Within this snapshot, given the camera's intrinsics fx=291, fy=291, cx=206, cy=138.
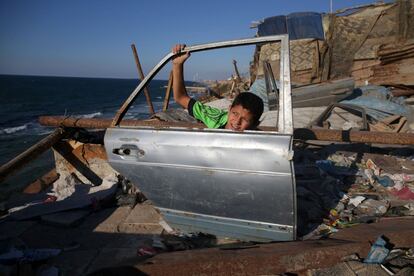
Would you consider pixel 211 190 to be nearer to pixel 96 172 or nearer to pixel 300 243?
pixel 300 243

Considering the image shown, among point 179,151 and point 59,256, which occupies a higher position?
point 179,151

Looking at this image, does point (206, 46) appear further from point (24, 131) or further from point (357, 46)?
point (24, 131)

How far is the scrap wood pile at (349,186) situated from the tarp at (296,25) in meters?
11.5

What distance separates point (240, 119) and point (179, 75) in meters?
0.88

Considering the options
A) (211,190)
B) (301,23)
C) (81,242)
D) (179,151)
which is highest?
(301,23)

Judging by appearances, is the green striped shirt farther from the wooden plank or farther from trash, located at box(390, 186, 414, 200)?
the wooden plank

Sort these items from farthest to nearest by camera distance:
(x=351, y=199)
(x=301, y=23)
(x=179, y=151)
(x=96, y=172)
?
(x=301, y=23) < (x=96, y=172) < (x=351, y=199) < (x=179, y=151)

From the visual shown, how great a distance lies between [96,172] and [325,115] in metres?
5.82

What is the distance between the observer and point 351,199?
4148 mm

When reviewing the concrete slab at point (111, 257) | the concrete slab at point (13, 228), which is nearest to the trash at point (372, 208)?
the concrete slab at point (111, 257)

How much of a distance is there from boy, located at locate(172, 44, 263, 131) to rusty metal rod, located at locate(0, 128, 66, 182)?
2.48 metres

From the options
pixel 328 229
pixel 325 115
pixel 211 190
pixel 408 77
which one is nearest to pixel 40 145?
pixel 211 190

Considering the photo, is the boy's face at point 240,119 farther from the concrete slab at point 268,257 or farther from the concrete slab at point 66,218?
the concrete slab at point 66,218

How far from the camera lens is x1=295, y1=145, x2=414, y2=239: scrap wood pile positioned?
366 cm
